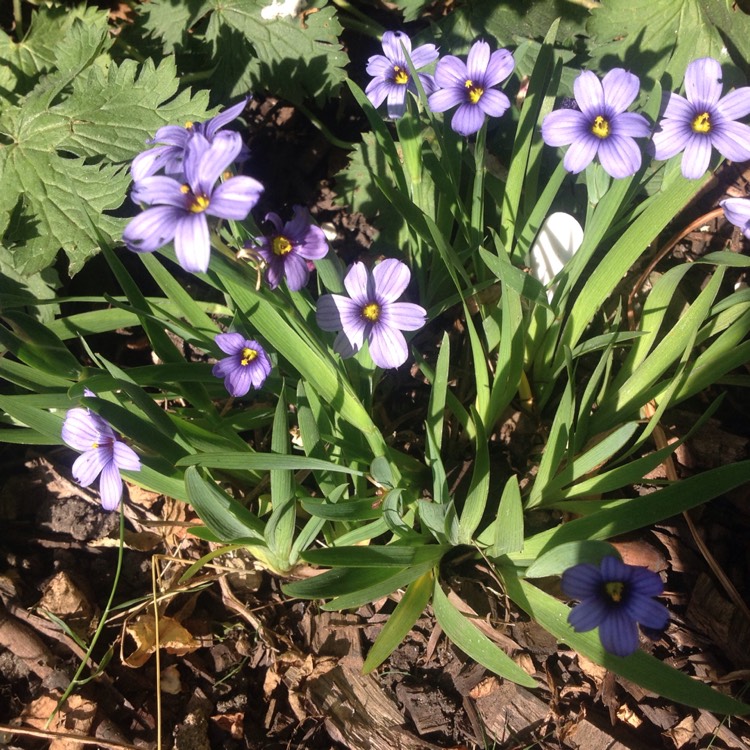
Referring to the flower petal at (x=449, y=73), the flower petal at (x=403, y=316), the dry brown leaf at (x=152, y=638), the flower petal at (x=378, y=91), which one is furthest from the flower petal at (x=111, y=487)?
the flower petal at (x=449, y=73)

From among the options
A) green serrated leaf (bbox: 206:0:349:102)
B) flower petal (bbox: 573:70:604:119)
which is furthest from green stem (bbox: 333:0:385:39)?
flower petal (bbox: 573:70:604:119)

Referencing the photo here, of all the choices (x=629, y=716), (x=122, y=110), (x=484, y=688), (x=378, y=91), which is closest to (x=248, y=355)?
(x=378, y=91)

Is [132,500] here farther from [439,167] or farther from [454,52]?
[454,52]

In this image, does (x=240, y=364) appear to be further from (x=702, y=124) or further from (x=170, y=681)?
(x=702, y=124)

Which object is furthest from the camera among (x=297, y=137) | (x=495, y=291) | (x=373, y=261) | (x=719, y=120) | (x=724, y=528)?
(x=297, y=137)

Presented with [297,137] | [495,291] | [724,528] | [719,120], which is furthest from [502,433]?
[297,137]
